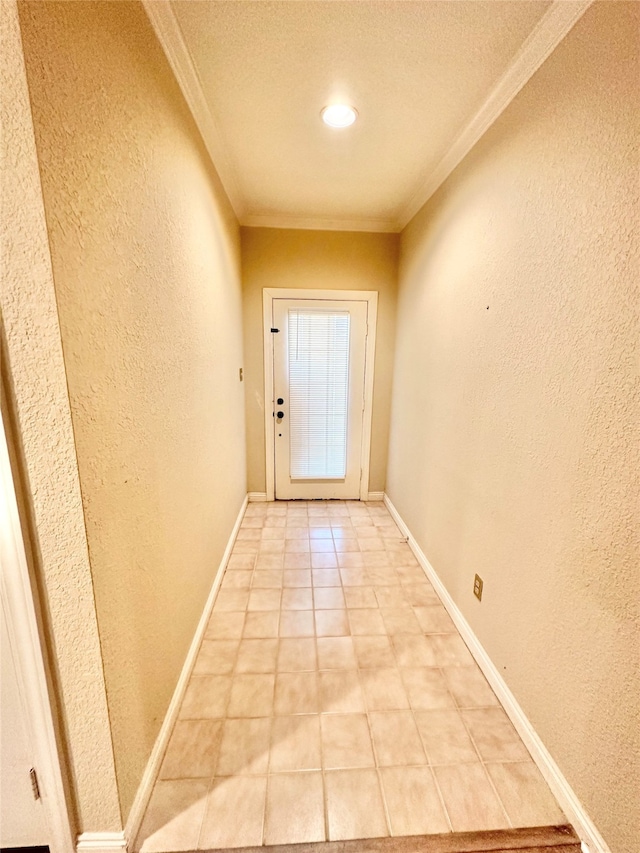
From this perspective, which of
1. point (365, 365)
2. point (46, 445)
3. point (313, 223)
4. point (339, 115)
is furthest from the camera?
point (365, 365)

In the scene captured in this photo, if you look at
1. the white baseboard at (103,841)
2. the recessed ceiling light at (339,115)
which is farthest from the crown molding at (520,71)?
the white baseboard at (103,841)

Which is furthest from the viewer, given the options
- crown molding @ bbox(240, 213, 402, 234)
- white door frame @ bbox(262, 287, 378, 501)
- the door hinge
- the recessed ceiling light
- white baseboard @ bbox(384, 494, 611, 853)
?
white door frame @ bbox(262, 287, 378, 501)

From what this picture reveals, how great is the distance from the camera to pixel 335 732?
1275 millimetres

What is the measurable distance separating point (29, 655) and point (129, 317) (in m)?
0.88

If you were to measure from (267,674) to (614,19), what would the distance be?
8.36 ft

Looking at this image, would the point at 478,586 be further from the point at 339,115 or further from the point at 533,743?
the point at 339,115

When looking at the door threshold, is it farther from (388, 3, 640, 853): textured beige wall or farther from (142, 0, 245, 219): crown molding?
(142, 0, 245, 219): crown molding

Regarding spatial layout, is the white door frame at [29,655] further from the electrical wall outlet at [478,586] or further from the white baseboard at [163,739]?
the electrical wall outlet at [478,586]

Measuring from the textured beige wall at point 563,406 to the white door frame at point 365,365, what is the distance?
1.23m

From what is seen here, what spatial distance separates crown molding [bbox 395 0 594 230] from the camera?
1.06 m

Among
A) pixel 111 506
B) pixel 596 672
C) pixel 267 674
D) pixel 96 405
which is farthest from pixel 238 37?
pixel 267 674

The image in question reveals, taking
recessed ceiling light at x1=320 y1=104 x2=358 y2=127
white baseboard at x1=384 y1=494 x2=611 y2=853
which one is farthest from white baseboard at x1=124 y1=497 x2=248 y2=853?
recessed ceiling light at x1=320 y1=104 x2=358 y2=127

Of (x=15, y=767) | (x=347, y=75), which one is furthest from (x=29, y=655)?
(x=347, y=75)

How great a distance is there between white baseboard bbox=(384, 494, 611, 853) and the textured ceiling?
2.47 metres
